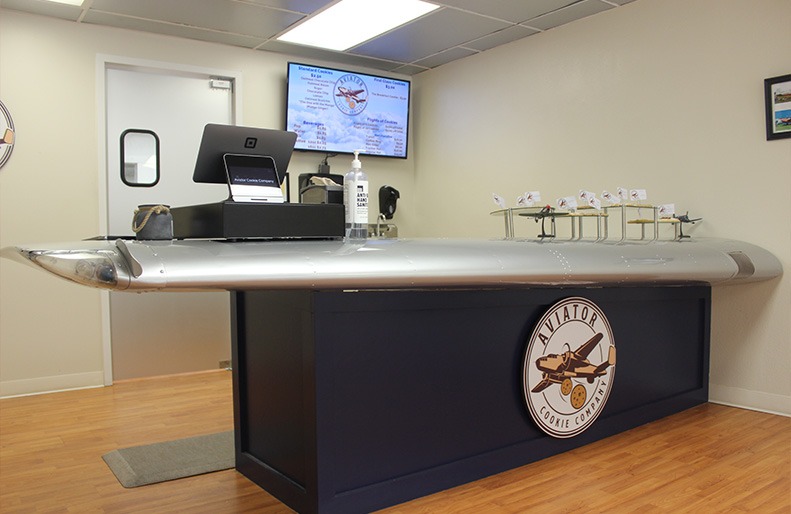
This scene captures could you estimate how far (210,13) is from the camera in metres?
4.28

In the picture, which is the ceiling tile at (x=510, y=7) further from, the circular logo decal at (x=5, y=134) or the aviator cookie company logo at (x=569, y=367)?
the circular logo decal at (x=5, y=134)

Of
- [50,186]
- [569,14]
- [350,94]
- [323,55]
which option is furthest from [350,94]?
[50,186]

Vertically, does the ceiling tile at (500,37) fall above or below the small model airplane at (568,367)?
above

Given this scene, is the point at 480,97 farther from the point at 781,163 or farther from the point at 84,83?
the point at 84,83

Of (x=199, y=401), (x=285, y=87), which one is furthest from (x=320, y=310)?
(x=285, y=87)

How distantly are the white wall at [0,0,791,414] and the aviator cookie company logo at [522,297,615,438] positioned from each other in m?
1.20

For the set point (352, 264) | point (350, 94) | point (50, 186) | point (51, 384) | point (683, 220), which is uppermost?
point (350, 94)

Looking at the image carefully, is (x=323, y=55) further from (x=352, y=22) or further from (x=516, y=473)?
(x=516, y=473)

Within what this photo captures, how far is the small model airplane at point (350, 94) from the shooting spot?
532 cm

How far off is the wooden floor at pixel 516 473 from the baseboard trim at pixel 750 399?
0.08 metres

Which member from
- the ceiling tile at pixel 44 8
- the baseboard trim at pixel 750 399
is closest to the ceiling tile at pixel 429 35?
the ceiling tile at pixel 44 8

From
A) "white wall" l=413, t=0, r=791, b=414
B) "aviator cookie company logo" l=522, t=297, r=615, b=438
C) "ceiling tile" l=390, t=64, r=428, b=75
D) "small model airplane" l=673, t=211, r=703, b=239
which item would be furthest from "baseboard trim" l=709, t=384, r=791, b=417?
"ceiling tile" l=390, t=64, r=428, b=75

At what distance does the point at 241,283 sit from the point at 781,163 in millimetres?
3037

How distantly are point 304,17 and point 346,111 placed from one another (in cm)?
109
